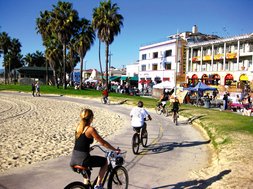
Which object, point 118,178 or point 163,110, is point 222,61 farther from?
point 118,178

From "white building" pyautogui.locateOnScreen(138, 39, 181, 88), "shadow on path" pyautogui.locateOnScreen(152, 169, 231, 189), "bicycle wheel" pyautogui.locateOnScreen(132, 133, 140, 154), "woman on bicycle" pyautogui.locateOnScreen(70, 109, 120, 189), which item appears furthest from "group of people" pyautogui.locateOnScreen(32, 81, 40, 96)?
"woman on bicycle" pyautogui.locateOnScreen(70, 109, 120, 189)

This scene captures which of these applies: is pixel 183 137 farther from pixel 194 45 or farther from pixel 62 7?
pixel 194 45

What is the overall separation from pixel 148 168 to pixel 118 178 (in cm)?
257

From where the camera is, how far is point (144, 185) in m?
6.80

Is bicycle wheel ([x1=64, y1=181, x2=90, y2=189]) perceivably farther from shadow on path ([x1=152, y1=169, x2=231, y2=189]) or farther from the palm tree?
the palm tree

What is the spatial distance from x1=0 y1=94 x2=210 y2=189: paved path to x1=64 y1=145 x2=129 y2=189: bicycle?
0.87 meters

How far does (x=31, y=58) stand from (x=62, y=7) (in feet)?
193

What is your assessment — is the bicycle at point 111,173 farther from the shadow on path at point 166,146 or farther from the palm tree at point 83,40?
the palm tree at point 83,40

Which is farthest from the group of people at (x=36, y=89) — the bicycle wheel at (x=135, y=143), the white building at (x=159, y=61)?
the bicycle wheel at (x=135, y=143)

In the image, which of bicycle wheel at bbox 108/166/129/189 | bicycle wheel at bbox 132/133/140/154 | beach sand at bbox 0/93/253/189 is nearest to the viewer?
bicycle wheel at bbox 108/166/129/189

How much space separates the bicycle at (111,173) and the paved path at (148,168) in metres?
0.87

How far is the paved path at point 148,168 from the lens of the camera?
680 cm

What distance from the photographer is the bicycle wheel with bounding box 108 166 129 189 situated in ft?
18.3


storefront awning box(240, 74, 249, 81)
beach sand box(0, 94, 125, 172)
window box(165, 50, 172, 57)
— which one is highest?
window box(165, 50, 172, 57)
